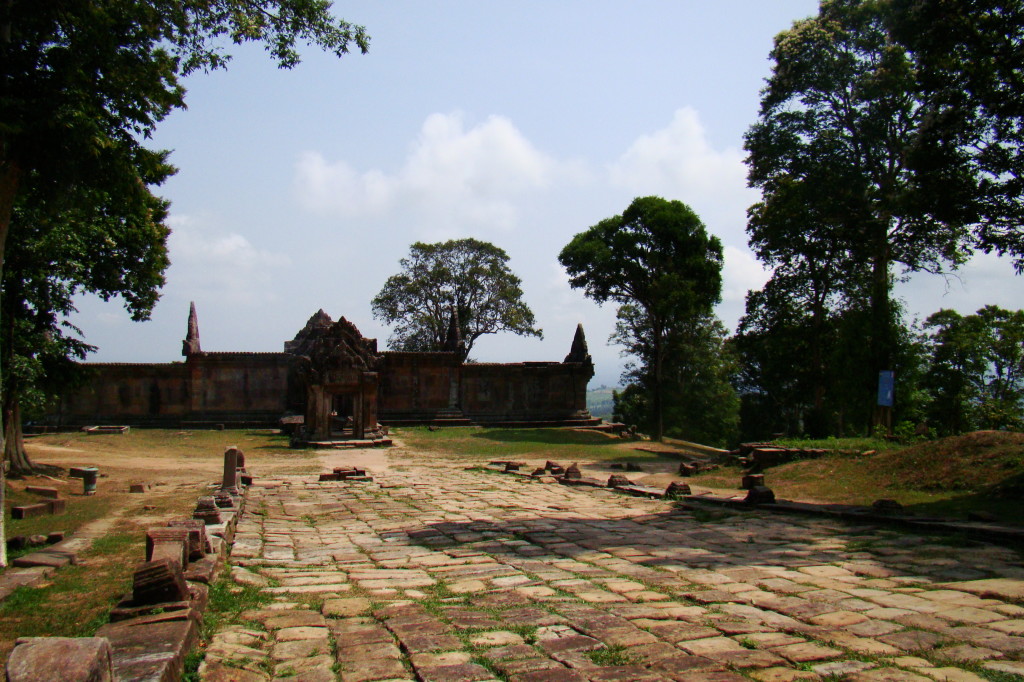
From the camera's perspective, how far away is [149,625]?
4.34m

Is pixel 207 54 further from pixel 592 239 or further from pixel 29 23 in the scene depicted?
pixel 592 239

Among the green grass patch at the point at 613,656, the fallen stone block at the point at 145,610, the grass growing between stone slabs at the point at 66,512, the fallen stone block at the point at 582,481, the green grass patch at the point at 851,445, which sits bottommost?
the grass growing between stone slabs at the point at 66,512

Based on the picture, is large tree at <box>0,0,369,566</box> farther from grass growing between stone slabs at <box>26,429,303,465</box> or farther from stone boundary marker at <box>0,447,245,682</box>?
grass growing between stone slabs at <box>26,429,303,465</box>

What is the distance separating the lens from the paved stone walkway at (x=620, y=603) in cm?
422

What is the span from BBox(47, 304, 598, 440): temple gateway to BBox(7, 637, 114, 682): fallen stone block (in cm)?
2417

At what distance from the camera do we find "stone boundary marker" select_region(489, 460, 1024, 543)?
788cm

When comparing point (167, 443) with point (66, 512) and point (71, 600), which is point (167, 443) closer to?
point (66, 512)

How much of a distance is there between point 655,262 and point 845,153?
8902 millimetres

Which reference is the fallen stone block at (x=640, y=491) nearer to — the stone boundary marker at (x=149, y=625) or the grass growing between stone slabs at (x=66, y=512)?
the stone boundary marker at (x=149, y=625)

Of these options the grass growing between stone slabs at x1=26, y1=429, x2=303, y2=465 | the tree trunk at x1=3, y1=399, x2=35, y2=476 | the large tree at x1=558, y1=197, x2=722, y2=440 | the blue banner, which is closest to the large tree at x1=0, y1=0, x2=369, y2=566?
the tree trunk at x1=3, y1=399, x2=35, y2=476

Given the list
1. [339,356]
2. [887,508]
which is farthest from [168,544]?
[339,356]

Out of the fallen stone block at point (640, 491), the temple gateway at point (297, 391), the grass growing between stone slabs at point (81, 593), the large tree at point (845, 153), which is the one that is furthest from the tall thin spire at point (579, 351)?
the grass growing between stone slabs at point (81, 593)

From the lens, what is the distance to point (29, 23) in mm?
8344

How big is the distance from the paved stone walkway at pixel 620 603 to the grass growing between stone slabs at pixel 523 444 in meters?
12.8
